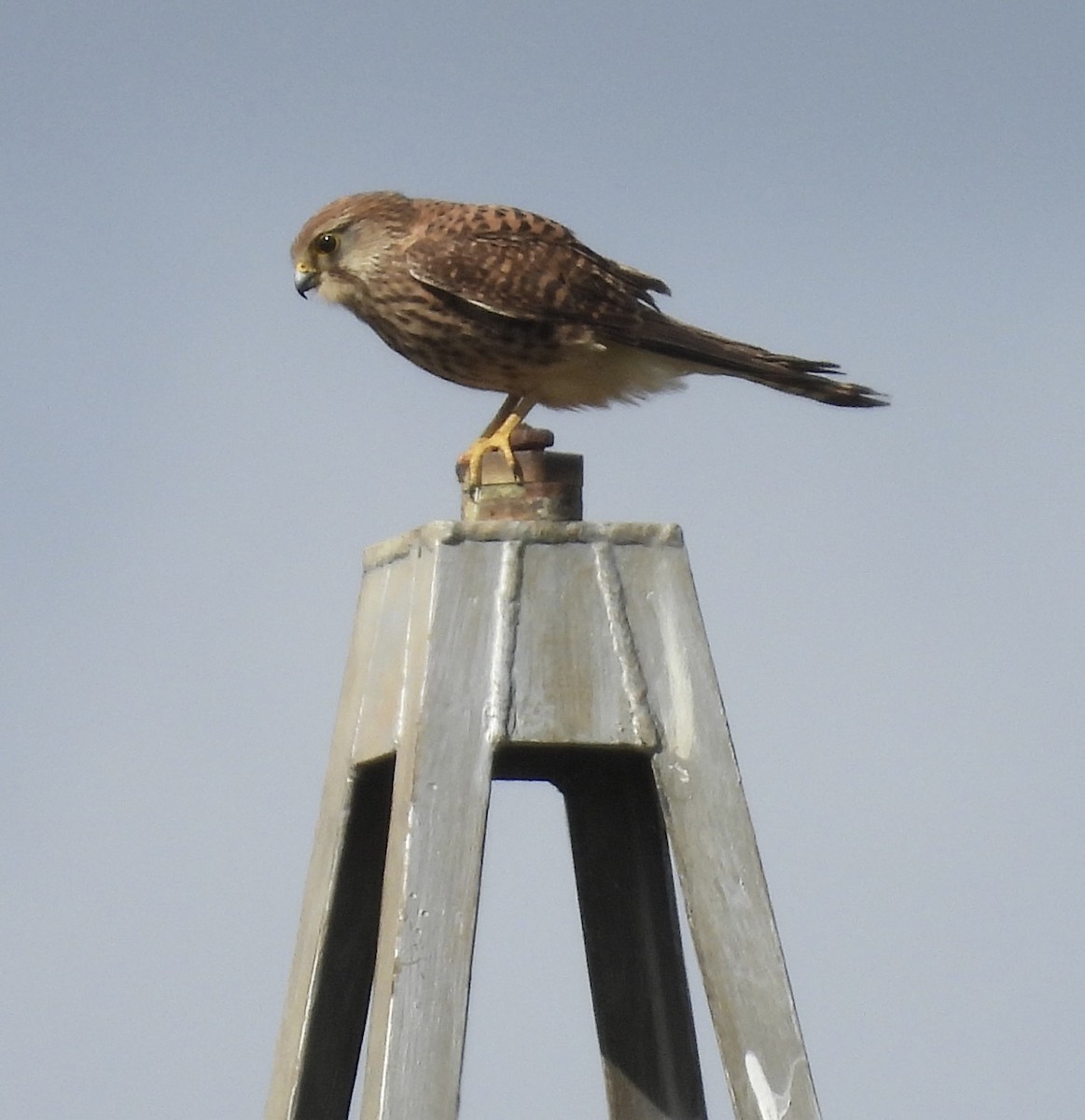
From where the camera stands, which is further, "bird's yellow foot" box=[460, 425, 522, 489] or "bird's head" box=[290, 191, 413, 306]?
"bird's head" box=[290, 191, 413, 306]

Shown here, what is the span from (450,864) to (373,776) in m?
0.55

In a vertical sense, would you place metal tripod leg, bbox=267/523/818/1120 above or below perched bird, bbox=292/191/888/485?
below

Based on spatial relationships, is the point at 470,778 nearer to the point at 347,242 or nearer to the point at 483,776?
the point at 483,776

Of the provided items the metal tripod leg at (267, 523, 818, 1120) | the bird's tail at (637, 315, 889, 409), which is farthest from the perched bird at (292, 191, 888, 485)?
the metal tripod leg at (267, 523, 818, 1120)

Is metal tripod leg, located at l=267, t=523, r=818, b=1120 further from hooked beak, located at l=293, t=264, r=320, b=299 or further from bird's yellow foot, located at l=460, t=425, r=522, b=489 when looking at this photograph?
hooked beak, located at l=293, t=264, r=320, b=299

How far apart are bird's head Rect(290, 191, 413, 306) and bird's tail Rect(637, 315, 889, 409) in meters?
0.67

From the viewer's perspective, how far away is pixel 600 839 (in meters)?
4.20

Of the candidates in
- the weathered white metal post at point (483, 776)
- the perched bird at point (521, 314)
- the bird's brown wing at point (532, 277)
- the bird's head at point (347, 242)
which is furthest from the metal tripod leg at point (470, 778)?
the bird's head at point (347, 242)

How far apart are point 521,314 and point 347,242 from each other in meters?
0.56

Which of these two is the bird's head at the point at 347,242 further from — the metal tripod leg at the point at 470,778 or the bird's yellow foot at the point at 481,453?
the metal tripod leg at the point at 470,778

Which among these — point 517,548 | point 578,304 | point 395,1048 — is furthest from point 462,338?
point 395,1048

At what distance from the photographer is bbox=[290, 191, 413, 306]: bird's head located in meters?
4.72

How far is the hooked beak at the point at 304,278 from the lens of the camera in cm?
484

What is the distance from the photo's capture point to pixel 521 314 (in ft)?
14.6
